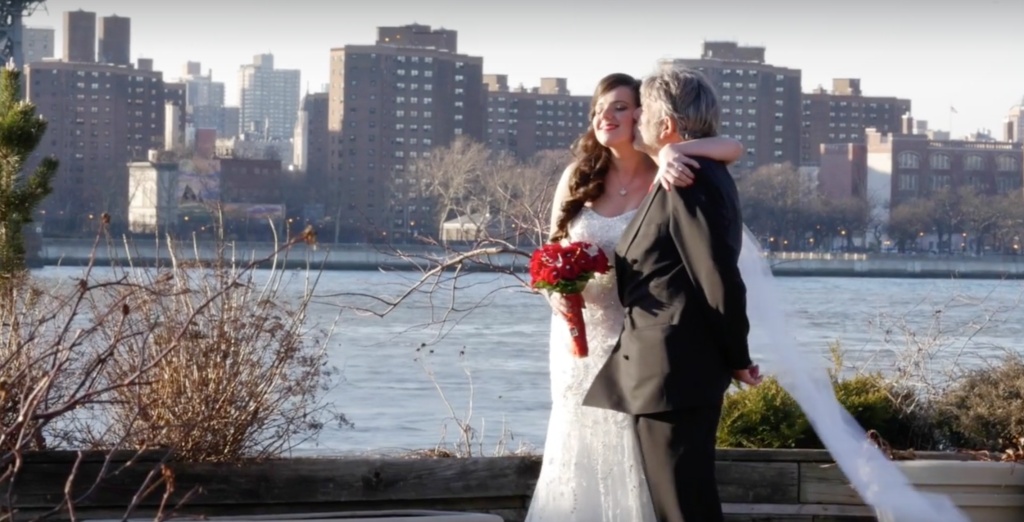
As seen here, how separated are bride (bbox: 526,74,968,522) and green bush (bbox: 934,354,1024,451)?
3.78ft

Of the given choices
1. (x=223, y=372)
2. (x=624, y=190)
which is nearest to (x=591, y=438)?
(x=624, y=190)

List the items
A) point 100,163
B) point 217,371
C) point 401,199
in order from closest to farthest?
1. point 217,371
2. point 401,199
3. point 100,163

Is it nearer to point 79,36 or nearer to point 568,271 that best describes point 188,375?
point 568,271

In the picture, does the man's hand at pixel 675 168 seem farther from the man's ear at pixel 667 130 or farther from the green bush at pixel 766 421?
the green bush at pixel 766 421

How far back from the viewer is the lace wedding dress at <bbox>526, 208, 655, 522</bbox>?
3.89 m

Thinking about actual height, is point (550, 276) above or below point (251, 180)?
above

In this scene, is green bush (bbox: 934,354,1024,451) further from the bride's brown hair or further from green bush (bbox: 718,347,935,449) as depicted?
the bride's brown hair

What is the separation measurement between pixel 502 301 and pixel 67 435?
29.4 metres

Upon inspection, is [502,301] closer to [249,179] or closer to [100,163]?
[249,179]

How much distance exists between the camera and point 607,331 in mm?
4035

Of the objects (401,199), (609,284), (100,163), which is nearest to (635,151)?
(609,284)

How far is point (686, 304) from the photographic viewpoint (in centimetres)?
356

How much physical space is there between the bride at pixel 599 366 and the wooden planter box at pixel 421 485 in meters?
0.78

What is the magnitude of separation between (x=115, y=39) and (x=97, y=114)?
121ft
